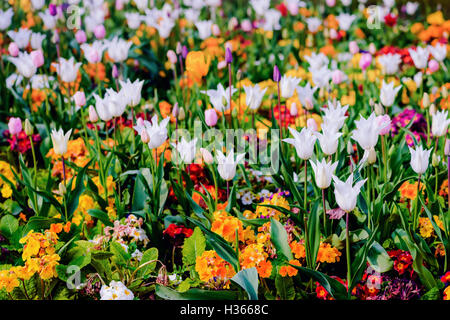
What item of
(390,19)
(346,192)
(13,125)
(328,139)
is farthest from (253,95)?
(390,19)

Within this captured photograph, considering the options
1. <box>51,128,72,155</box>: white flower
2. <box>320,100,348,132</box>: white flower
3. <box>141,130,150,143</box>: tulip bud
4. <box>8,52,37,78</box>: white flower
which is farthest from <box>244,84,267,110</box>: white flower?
<box>8,52,37,78</box>: white flower

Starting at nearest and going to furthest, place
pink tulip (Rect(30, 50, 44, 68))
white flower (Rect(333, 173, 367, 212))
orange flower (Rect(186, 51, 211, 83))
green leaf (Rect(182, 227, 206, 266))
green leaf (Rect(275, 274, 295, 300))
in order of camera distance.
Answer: white flower (Rect(333, 173, 367, 212)), green leaf (Rect(275, 274, 295, 300)), green leaf (Rect(182, 227, 206, 266)), pink tulip (Rect(30, 50, 44, 68)), orange flower (Rect(186, 51, 211, 83))

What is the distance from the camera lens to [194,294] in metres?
1.82

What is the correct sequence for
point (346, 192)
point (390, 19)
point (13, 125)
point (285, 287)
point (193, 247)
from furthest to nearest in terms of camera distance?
point (390, 19), point (13, 125), point (193, 247), point (285, 287), point (346, 192)

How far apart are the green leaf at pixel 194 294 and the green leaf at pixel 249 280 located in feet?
0.29

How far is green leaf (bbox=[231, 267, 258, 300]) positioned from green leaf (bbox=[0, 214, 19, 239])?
39.2 inches

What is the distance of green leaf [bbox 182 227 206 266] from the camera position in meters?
2.09

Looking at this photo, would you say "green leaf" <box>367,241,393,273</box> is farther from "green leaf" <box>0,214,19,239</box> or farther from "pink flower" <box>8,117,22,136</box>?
"pink flower" <box>8,117,22,136</box>

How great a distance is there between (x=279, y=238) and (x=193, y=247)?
1.10 ft

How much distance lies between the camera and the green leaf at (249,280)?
1.79m

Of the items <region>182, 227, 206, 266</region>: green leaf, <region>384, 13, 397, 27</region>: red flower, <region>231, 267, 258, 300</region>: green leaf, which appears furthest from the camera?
<region>384, 13, 397, 27</region>: red flower

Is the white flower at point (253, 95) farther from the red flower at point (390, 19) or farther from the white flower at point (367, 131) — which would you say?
the red flower at point (390, 19)

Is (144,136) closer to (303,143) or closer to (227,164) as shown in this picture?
(227,164)

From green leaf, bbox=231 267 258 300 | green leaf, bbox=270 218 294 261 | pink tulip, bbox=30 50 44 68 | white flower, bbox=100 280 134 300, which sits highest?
pink tulip, bbox=30 50 44 68
